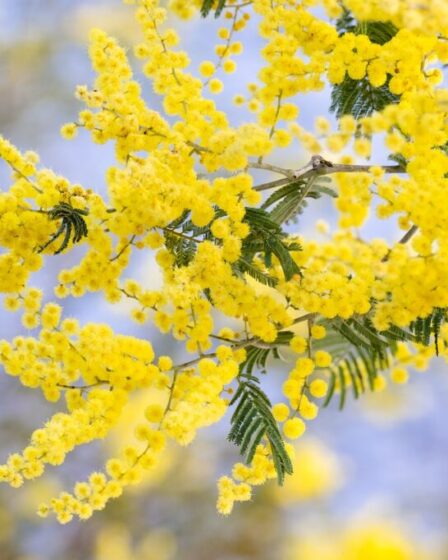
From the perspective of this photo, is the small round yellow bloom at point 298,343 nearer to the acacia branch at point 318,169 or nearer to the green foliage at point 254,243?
the green foliage at point 254,243

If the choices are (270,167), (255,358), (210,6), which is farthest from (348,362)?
→ (210,6)

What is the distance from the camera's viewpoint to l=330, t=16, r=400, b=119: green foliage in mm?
968

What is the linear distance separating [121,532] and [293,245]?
186cm

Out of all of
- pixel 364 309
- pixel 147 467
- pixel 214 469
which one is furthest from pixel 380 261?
pixel 214 469

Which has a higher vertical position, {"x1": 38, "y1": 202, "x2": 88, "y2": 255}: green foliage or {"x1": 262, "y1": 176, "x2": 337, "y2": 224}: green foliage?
{"x1": 262, "y1": 176, "x2": 337, "y2": 224}: green foliage

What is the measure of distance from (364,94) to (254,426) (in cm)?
44

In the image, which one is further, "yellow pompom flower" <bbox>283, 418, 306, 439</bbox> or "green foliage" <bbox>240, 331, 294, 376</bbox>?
"green foliage" <bbox>240, 331, 294, 376</bbox>

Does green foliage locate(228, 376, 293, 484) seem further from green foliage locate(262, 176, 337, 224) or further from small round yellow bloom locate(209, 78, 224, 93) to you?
small round yellow bloom locate(209, 78, 224, 93)

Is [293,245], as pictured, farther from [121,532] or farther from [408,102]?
[121,532]

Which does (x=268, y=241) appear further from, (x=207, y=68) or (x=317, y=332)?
(x=207, y=68)

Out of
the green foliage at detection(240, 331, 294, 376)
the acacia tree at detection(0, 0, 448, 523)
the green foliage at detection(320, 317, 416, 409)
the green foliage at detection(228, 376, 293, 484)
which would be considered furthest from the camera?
the green foliage at detection(320, 317, 416, 409)

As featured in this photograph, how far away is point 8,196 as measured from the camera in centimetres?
76

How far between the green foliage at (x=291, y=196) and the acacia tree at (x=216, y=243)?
1cm

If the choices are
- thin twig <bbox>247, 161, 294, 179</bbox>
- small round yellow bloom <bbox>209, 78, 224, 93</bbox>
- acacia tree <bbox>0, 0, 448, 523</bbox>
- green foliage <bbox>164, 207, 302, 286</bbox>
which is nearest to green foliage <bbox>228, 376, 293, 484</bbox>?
acacia tree <bbox>0, 0, 448, 523</bbox>
